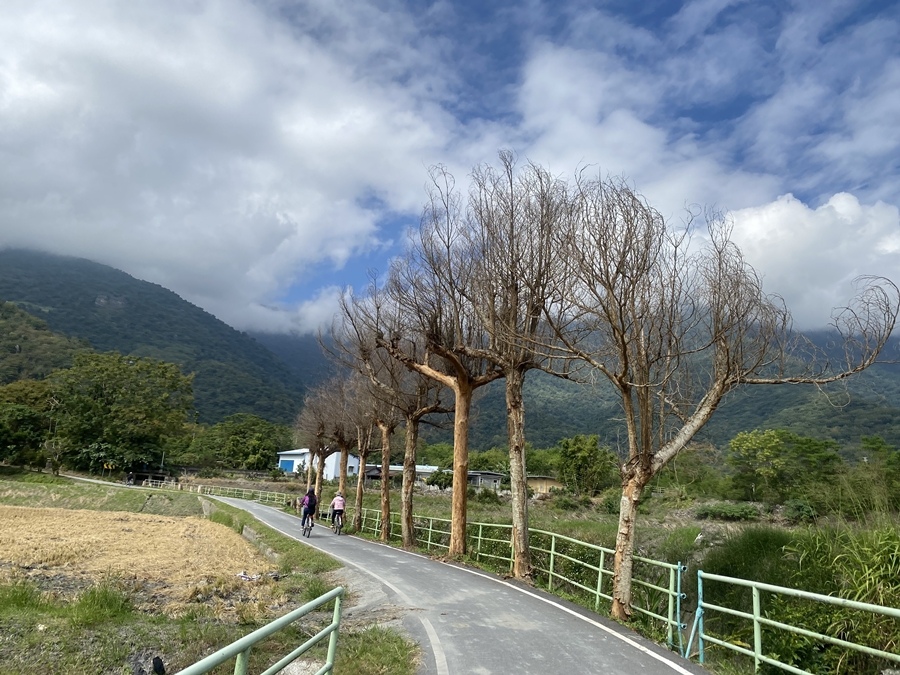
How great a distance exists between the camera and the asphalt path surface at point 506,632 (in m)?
6.67

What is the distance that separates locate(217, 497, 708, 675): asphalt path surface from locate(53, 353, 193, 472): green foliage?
61741 millimetres

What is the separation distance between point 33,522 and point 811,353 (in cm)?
2879

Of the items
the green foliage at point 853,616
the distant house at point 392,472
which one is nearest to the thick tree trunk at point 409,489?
the green foliage at point 853,616

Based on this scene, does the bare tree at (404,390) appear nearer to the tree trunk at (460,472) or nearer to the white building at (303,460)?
the tree trunk at (460,472)

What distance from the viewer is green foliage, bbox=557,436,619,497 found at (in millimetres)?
64438

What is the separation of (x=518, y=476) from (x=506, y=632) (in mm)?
6768

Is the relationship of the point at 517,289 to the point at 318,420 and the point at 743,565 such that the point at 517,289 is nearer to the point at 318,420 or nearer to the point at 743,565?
the point at 743,565

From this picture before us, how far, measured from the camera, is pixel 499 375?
18.0 metres

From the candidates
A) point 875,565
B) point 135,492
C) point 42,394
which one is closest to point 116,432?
point 42,394

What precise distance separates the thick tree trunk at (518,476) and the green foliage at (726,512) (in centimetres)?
3545

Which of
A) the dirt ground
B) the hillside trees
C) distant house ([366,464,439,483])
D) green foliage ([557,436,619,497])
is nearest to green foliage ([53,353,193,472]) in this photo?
the hillside trees

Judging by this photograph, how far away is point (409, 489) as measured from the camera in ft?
76.3

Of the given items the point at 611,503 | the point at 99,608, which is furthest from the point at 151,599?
the point at 611,503

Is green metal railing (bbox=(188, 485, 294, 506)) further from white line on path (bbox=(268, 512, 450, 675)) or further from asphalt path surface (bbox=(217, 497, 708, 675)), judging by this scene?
white line on path (bbox=(268, 512, 450, 675))
